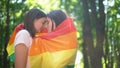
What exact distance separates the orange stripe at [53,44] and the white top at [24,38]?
0.05m

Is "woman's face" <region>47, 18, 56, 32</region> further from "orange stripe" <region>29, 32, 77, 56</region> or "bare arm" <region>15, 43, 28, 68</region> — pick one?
"bare arm" <region>15, 43, 28, 68</region>

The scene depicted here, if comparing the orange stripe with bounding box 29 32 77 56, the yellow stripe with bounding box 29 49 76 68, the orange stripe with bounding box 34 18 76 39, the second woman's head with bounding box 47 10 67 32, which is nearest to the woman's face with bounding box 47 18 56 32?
the second woman's head with bounding box 47 10 67 32

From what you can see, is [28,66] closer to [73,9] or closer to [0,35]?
[73,9]

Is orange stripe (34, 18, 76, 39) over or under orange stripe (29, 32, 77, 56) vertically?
over

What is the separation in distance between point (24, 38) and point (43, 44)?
205 millimetres

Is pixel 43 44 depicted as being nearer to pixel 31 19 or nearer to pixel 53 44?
pixel 53 44

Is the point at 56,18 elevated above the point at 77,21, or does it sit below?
above

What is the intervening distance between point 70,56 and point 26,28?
0.57 meters

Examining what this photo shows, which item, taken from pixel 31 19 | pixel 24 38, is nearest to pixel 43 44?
pixel 24 38

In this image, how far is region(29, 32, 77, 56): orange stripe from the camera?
339 centimetres

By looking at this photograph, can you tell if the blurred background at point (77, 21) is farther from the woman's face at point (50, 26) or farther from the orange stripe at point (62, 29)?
the orange stripe at point (62, 29)

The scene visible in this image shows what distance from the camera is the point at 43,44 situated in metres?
3.40

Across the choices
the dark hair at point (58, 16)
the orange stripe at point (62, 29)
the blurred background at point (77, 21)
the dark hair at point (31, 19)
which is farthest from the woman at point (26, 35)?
the blurred background at point (77, 21)

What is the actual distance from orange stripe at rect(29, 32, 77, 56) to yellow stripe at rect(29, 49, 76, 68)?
4cm
